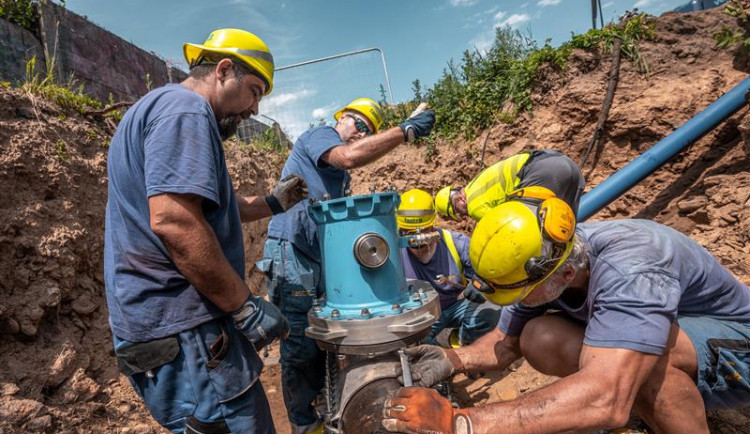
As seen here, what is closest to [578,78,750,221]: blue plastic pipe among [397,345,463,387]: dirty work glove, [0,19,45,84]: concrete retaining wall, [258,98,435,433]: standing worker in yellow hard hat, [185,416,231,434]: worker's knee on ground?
[258,98,435,433]: standing worker in yellow hard hat

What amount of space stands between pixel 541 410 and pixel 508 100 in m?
5.11

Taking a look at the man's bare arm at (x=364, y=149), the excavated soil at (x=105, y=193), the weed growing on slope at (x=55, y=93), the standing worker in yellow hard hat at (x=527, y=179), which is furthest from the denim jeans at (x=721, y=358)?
the weed growing on slope at (x=55, y=93)

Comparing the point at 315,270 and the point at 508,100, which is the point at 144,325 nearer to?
the point at 315,270

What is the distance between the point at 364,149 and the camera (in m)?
2.35

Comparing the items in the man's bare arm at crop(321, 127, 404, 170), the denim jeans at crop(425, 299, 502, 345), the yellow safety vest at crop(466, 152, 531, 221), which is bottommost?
the denim jeans at crop(425, 299, 502, 345)

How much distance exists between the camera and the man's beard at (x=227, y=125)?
1801mm

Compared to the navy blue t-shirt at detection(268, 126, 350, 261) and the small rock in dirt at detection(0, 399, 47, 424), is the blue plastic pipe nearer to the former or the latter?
the navy blue t-shirt at detection(268, 126, 350, 261)

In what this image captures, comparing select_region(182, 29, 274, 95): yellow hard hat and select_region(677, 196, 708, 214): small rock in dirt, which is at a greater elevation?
select_region(182, 29, 274, 95): yellow hard hat

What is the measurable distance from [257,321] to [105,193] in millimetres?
2872

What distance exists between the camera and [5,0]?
4336 mm

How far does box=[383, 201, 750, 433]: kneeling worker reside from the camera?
1394 millimetres

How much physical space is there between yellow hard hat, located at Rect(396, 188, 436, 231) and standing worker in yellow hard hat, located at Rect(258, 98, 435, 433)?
2.77 feet

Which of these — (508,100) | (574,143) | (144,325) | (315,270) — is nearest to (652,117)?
(574,143)

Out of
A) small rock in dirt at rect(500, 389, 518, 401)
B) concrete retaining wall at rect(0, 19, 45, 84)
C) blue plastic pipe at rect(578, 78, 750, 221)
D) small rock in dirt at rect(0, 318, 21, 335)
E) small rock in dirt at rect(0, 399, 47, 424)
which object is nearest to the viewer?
small rock in dirt at rect(0, 399, 47, 424)
